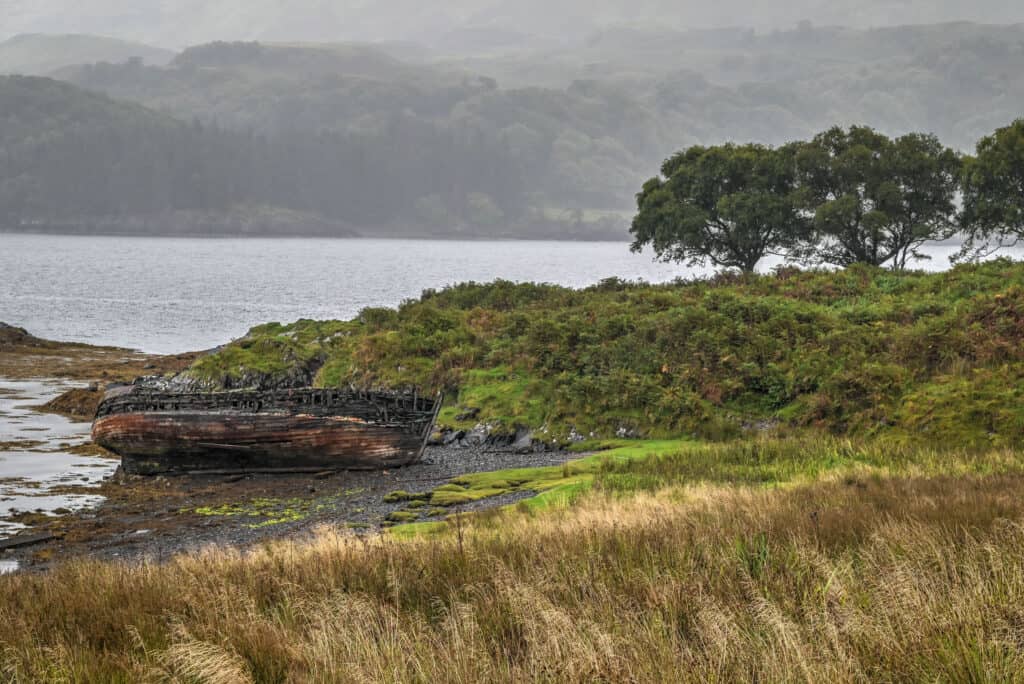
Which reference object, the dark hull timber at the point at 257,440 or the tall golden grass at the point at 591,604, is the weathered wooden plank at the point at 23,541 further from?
the tall golden grass at the point at 591,604

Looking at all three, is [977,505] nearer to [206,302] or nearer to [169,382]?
[169,382]

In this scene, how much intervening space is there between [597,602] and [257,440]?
59.5 feet

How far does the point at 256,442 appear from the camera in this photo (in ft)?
80.4

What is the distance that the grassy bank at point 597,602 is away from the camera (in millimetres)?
6301

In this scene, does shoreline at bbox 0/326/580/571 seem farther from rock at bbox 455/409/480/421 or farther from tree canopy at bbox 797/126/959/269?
tree canopy at bbox 797/126/959/269

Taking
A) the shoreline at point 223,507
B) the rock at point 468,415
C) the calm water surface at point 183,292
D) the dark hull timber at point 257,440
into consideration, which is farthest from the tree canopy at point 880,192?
the calm water surface at point 183,292

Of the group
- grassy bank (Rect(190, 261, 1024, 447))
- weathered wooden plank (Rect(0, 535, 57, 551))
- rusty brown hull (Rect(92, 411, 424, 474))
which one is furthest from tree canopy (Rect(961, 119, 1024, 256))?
weathered wooden plank (Rect(0, 535, 57, 551))

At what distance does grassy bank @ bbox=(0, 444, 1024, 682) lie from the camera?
6.30 m

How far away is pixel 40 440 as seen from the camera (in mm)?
29312

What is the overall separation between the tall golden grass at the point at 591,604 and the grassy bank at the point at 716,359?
1018cm

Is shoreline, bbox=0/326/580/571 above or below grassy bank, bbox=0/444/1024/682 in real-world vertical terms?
below

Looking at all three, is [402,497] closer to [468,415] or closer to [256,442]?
[256,442]

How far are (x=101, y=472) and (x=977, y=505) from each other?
22804 millimetres

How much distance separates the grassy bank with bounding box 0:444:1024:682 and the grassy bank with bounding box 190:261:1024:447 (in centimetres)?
964
